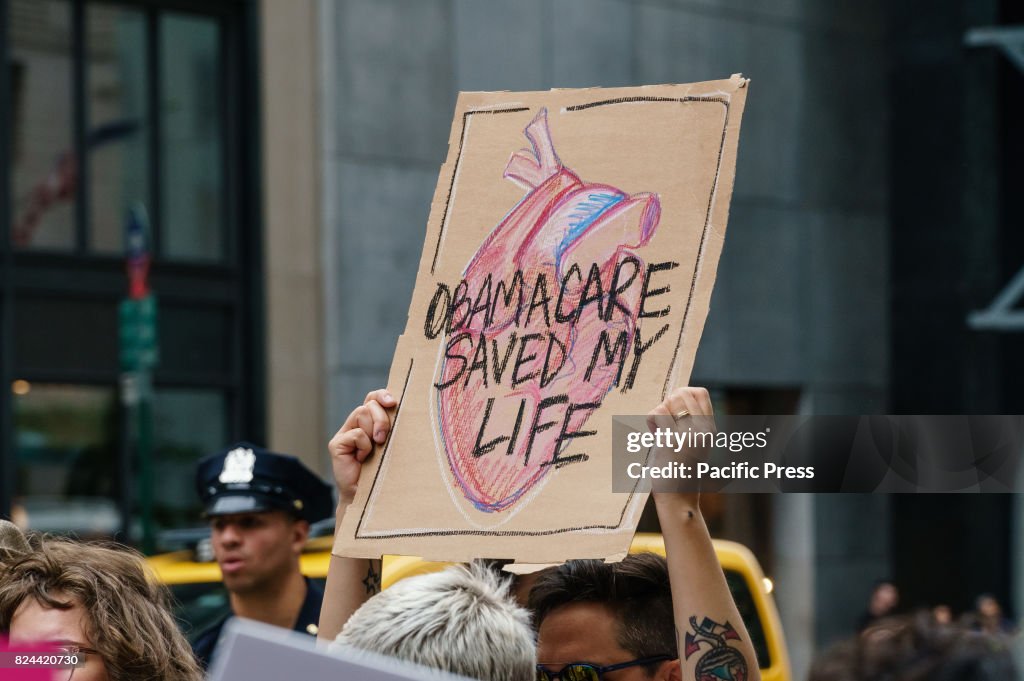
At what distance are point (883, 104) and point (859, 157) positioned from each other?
77cm

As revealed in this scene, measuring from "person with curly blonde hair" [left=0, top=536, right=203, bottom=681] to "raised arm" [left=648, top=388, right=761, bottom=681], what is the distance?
0.86 metres

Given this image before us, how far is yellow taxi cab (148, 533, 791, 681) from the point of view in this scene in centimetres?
589

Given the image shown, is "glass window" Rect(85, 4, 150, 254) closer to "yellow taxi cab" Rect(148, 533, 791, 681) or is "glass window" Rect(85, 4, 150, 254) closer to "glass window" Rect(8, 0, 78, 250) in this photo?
"glass window" Rect(8, 0, 78, 250)

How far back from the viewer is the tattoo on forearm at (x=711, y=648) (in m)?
2.77

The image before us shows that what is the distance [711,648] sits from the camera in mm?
2779

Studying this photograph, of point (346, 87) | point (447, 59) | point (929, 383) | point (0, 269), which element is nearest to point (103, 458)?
point (0, 269)

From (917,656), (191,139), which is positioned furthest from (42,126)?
(917,656)

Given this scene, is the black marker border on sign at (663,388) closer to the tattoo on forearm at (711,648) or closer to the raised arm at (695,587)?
the raised arm at (695,587)

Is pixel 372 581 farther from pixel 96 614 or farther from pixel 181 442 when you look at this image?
pixel 181 442

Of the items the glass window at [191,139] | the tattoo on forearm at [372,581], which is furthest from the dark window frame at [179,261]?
the tattoo on forearm at [372,581]

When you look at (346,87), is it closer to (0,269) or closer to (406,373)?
(0,269)
